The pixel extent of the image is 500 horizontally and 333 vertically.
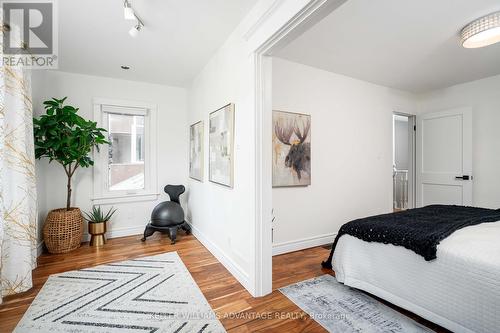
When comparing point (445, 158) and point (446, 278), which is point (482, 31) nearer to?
point (446, 278)

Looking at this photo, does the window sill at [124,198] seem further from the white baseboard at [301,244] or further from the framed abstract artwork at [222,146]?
the white baseboard at [301,244]

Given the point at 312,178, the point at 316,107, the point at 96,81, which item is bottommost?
the point at 312,178

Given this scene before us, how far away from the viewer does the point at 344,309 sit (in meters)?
1.80

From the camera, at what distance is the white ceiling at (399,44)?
77.0 inches

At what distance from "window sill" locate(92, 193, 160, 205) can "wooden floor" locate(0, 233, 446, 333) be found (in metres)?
0.59

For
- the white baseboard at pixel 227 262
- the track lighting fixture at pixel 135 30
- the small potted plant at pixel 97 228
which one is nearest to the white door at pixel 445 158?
the white baseboard at pixel 227 262

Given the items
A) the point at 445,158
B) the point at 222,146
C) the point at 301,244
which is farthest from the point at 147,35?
the point at 445,158

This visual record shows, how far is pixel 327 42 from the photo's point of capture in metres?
2.49

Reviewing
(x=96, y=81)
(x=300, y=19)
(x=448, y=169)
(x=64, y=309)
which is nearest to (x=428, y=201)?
(x=448, y=169)

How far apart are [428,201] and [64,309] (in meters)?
5.36

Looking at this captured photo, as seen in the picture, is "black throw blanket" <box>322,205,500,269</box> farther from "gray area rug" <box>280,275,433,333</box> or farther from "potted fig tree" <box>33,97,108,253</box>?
"potted fig tree" <box>33,97,108,253</box>

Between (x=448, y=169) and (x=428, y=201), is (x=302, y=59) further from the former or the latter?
(x=428, y=201)

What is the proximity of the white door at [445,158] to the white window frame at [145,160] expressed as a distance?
4.85m

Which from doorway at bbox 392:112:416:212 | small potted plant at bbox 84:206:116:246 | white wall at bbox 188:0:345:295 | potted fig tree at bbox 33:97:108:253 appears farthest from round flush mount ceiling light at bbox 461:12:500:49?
small potted plant at bbox 84:206:116:246
